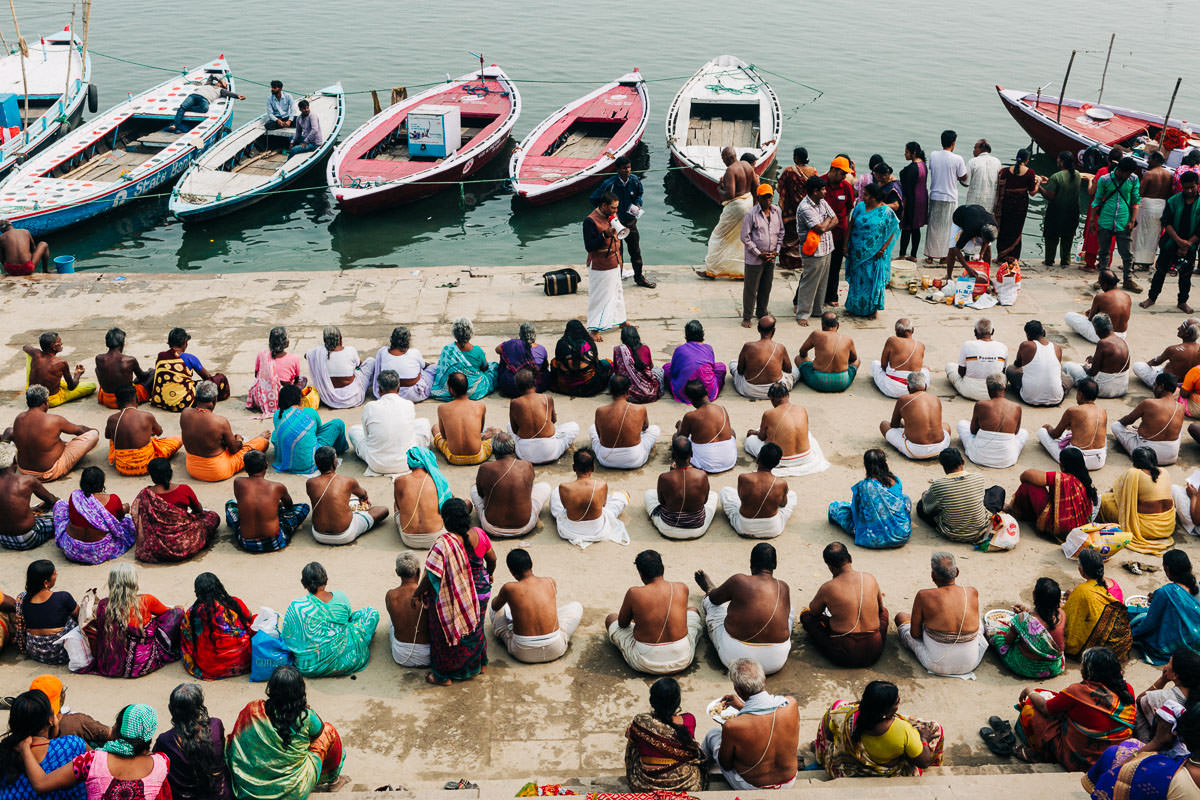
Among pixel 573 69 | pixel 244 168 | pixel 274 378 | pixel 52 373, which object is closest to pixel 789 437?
pixel 274 378

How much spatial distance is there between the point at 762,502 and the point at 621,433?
64.8 inches

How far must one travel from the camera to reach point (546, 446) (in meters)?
9.96

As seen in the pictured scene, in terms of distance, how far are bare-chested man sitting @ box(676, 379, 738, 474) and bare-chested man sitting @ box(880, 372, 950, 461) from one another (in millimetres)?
1600

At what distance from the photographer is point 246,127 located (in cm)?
2072

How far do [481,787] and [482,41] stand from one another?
2864cm

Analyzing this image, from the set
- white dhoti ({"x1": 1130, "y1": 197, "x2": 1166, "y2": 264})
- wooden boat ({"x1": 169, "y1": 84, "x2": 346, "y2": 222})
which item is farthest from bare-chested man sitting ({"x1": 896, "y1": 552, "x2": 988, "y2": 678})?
wooden boat ({"x1": 169, "y1": 84, "x2": 346, "y2": 222})

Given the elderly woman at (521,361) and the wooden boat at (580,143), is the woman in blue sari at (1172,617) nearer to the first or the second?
the elderly woman at (521,361)

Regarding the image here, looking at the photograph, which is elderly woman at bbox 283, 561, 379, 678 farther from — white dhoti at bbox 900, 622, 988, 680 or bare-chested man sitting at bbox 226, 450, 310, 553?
white dhoti at bbox 900, 622, 988, 680

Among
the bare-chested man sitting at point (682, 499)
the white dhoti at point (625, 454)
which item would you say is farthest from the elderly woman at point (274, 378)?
the bare-chested man sitting at point (682, 499)

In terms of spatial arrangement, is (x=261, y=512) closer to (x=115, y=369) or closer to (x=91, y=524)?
(x=91, y=524)

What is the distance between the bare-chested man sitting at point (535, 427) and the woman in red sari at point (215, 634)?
10.7 feet

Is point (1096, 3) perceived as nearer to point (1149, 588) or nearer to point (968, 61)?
point (968, 61)

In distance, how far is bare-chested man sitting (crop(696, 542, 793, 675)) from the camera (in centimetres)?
712

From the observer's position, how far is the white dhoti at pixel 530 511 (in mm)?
8820
